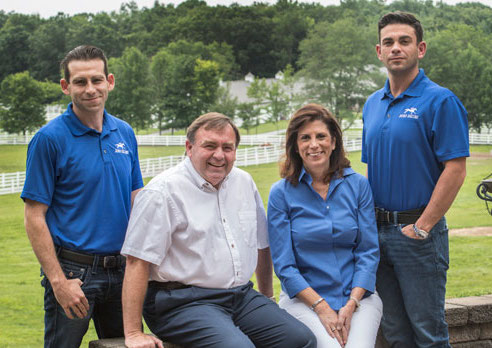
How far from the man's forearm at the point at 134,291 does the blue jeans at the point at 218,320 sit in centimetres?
10

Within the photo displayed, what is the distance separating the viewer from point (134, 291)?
2.83 m

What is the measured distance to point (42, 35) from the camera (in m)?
69.4

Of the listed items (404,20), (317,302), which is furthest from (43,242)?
(404,20)

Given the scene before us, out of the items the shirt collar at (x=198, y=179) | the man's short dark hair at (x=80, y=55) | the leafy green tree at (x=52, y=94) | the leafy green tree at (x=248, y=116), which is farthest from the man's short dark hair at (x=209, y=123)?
the leafy green tree at (x=52, y=94)

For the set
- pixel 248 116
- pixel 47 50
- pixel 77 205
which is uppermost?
pixel 47 50

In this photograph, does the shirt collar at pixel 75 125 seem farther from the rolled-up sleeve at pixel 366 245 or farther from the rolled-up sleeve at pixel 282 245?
the rolled-up sleeve at pixel 366 245

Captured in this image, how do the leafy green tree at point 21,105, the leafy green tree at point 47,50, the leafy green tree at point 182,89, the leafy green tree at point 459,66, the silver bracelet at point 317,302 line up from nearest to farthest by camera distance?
1. the silver bracelet at point 317,302
2. the leafy green tree at point 459,66
3. the leafy green tree at point 21,105
4. the leafy green tree at point 182,89
5. the leafy green tree at point 47,50

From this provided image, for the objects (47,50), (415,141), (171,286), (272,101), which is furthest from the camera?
(47,50)

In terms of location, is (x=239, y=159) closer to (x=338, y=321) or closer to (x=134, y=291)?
(x=338, y=321)

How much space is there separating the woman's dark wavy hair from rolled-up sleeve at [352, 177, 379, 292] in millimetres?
156

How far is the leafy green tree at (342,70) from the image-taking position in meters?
56.7

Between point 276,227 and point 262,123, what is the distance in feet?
175

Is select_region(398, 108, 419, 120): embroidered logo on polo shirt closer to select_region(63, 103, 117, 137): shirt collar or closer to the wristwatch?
the wristwatch

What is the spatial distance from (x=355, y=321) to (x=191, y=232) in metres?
0.82
